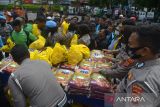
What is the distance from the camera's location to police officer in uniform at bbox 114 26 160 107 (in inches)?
101

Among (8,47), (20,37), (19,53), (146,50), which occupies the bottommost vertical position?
(8,47)

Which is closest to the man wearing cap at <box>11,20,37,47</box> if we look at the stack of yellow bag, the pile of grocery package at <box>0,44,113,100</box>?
the pile of grocery package at <box>0,44,113,100</box>

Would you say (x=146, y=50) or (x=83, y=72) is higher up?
(x=146, y=50)

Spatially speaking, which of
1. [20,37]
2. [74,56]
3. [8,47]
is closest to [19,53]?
[74,56]

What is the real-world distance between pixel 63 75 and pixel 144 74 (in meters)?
2.41

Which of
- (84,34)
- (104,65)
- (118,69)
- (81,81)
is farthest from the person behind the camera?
(84,34)

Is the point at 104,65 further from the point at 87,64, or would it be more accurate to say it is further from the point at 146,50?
the point at 146,50

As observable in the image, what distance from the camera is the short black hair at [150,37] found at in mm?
2693

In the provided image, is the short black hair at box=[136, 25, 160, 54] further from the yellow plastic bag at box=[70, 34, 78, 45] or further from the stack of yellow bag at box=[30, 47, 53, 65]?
the yellow plastic bag at box=[70, 34, 78, 45]

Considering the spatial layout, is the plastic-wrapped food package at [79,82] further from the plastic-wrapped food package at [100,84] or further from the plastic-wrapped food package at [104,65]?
the plastic-wrapped food package at [104,65]

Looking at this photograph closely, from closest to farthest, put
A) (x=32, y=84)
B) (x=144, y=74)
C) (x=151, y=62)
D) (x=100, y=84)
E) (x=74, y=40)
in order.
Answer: (x=144, y=74) → (x=151, y=62) → (x=32, y=84) → (x=100, y=84) → (x=74, y=40)

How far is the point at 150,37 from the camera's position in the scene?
269 cm

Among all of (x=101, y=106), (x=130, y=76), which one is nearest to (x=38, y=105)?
(x=101, y=106)

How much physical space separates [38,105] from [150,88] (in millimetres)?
1607
